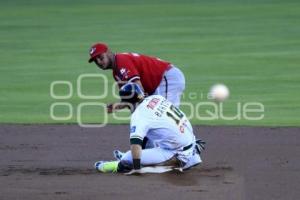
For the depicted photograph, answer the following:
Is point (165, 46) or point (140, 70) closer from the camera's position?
point (140, 70)

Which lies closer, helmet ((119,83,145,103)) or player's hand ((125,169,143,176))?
helmet ((119,83,145,103))

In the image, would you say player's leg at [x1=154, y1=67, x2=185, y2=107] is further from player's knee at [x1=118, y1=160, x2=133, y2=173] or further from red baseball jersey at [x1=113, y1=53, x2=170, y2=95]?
player's knee at [x1=118, y1=160, x2=133, y2=173]

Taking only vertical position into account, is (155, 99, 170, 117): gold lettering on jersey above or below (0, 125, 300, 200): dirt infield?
above

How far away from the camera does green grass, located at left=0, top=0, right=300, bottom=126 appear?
50.9 feet

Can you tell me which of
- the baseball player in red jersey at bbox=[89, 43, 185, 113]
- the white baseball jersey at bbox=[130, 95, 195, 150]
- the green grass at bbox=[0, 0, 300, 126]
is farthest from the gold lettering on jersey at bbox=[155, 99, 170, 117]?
the green grass at bbox=[0, 0, 300, 126]

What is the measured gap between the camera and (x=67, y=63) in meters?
19.9

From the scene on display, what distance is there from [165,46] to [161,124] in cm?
1221

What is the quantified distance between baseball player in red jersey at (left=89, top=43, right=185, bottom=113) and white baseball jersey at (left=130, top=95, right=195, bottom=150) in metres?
0.34

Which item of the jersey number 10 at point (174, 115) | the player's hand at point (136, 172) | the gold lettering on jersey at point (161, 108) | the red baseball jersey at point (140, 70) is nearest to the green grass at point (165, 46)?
the red baseball jersey at point (140, 70)

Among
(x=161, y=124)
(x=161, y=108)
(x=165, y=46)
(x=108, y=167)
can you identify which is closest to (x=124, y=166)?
(x=108, y=167)

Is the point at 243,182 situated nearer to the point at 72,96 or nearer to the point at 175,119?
the point at 175,119

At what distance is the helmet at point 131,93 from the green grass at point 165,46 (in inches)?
164

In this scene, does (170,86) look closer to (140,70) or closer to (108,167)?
(140,70)

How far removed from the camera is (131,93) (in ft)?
31.5
